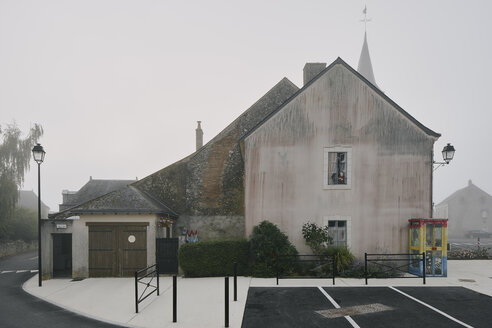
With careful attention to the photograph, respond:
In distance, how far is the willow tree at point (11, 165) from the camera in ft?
65.6

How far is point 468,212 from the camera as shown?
4509cm

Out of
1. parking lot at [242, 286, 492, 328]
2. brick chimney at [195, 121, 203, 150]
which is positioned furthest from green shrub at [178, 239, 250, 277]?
brick chimney at [195, 121, 203, 150]

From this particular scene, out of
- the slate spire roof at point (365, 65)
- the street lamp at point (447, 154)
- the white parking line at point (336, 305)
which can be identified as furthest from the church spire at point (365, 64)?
the white parking line at point (336, 305)

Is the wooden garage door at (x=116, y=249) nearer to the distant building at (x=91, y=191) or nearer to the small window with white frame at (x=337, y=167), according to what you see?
the small window with white frame at (x=337, y=167)

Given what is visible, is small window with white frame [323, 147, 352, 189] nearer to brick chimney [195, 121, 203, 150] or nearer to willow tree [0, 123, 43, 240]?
brick chimney [195, 121, 203, 150]

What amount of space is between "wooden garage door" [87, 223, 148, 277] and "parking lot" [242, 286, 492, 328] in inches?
212

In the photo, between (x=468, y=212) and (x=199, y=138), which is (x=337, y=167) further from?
(x=468, y=212)

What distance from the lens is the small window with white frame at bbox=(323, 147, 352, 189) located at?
12602 millimetres

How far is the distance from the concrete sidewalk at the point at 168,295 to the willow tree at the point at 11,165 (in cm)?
1181

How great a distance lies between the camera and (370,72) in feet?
123

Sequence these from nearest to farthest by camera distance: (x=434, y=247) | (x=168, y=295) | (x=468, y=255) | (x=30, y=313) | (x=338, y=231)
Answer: (x=30, y=313), (x=168, y=295), (x=434, y=247), (x=338, y=231), (x=468, y=255)

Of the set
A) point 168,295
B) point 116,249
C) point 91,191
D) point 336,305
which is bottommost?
point 168,295

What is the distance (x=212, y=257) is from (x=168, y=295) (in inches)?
112

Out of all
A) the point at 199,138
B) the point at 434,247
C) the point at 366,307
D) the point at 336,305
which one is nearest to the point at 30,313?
the point at 336,305
